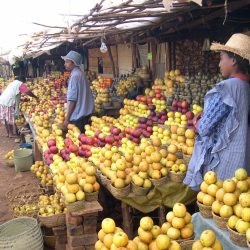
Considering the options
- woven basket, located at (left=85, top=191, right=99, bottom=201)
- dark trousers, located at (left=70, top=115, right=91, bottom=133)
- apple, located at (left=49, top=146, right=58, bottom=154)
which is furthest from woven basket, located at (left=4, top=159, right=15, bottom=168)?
woven basket, located at (left=85, top=191, right=99, bottom=201)

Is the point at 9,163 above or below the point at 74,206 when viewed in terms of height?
below

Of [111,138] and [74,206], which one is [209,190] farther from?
[111,138]

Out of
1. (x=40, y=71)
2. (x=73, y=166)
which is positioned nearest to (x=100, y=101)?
(x=73, y=166)

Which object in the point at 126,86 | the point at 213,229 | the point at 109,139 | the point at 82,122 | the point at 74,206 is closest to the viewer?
the point at 213,229

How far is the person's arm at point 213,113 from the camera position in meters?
3.19

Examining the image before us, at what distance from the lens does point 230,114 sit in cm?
316

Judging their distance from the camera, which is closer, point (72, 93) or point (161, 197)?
point (161, 197)

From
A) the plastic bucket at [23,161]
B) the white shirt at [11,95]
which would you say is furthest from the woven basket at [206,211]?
the white shirt at [11,95]

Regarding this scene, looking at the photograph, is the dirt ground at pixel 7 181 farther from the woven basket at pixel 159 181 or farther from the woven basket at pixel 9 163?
the woven basket at pixel 159 181

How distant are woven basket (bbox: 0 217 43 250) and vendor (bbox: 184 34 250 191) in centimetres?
212

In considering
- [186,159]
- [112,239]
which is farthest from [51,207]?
[112,239]

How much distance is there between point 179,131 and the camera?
4598 mm

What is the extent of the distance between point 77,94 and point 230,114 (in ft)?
13.3

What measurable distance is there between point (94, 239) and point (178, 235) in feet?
5.18
